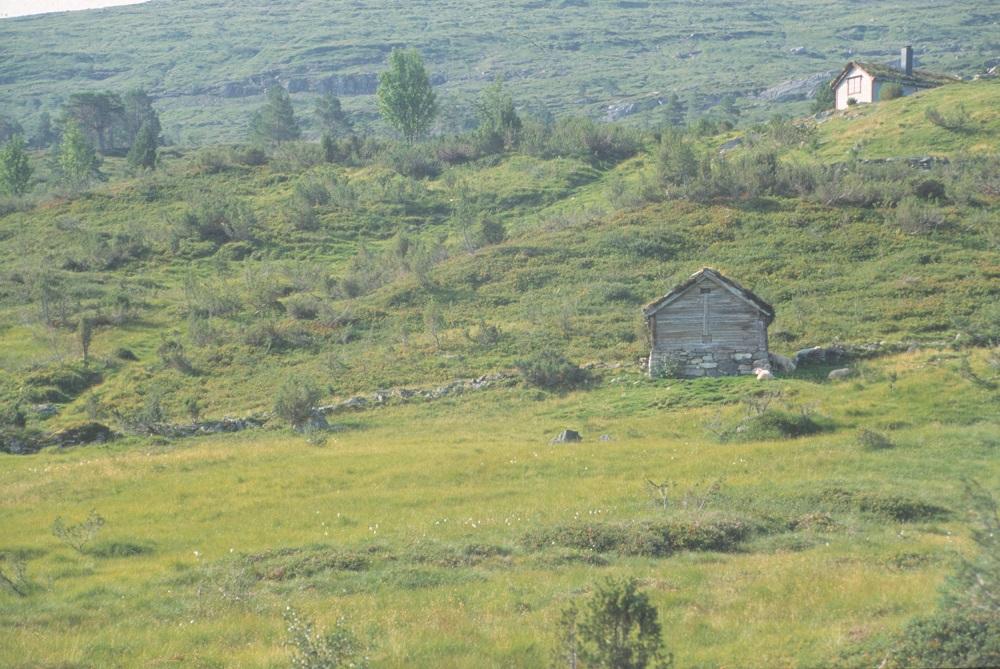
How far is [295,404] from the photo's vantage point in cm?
3356

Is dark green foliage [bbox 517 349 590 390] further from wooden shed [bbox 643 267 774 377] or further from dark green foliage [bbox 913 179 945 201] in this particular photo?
dark green foliage [bbox 913 179 945 201]

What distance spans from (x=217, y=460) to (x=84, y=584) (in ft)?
37.2

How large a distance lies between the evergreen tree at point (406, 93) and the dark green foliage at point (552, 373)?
71407 millimetres

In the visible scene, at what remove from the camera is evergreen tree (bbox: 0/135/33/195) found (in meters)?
91.4

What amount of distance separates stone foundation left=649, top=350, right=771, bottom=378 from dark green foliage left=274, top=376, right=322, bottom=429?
12.5 m

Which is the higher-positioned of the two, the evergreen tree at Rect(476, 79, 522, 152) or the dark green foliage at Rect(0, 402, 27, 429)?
the evergreen tree at Rect(476, 79, 522, 152)

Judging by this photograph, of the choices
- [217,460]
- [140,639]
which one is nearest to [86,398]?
[217,460]

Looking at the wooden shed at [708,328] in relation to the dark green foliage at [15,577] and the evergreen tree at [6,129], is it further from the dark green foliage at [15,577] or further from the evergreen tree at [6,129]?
the evergreen tree at [6,129]

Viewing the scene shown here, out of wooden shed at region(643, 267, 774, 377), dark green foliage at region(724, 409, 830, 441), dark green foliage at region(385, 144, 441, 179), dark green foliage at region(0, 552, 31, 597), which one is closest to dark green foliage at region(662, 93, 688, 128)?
dark green foliage at region(385, 144, 441, 179)

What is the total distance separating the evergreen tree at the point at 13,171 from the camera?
91.4 m

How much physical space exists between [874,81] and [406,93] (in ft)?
155

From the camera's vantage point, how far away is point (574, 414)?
32375mm

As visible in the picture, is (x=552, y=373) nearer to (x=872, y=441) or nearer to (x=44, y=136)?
(x=872, y=441)

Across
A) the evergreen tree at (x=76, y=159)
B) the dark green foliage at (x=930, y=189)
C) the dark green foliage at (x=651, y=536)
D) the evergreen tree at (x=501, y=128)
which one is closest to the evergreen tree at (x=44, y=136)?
the evergreen tree at (x=76, y=159)
